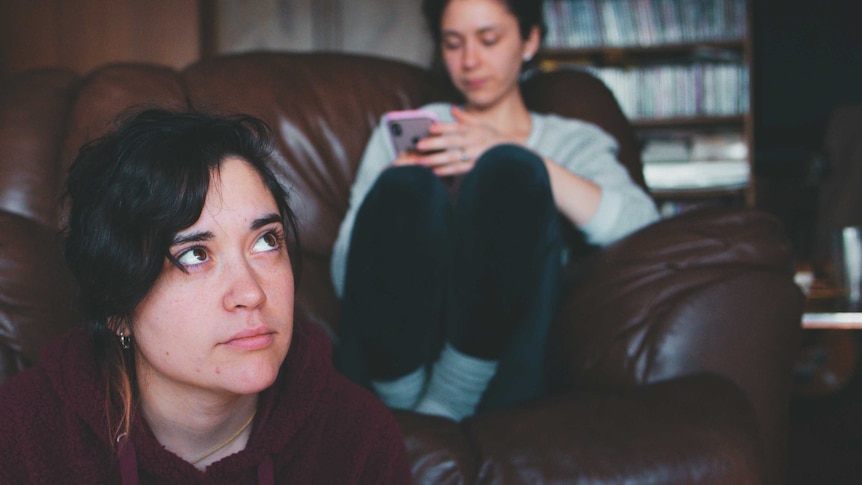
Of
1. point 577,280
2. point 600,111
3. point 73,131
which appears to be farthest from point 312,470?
point 600,111

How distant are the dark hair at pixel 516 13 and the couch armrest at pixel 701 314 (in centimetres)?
67

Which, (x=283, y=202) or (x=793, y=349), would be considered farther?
(x=793, y=349)

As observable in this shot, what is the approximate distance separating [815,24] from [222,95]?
369 cm

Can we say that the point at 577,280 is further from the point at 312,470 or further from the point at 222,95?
the point at 222,95

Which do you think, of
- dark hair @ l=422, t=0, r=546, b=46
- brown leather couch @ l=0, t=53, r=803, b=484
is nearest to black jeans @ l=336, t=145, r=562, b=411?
brown leather couch @ l=0, t=53, r=803, b=484

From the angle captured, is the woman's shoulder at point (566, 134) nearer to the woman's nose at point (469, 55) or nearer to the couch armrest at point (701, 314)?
the woman's nose at point (469, 55)

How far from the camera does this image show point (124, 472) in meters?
0.75

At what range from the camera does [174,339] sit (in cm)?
73

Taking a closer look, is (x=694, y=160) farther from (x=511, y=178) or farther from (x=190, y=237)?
(x=190, y=237)

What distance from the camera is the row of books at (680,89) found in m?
3.22

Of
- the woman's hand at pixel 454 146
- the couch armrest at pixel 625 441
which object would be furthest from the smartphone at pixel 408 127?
the couch armrest at pixel 625 441

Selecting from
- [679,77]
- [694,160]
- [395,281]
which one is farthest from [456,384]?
[679,77]

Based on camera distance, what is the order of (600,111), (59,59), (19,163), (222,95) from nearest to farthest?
(19,163)
(222,95)
(600,111)
(59,59)

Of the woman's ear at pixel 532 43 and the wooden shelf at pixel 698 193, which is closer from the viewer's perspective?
the woman's ear at pixel 532 43
